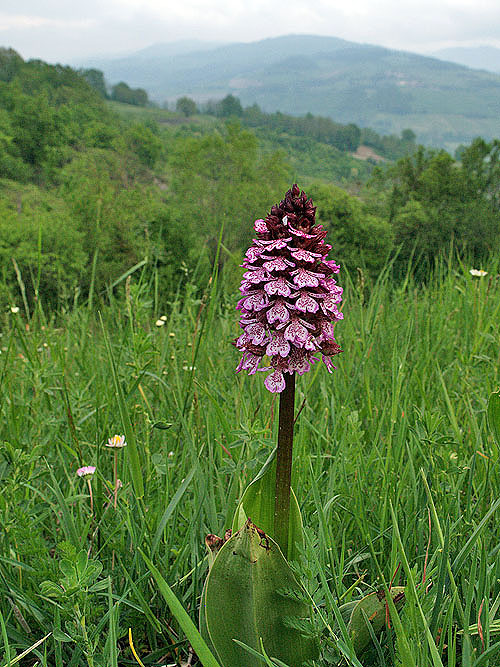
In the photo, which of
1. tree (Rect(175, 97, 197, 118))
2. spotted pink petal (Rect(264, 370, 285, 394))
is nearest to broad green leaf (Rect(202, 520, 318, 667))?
spotted pink petal (Rect(264, 370, 285, 394))

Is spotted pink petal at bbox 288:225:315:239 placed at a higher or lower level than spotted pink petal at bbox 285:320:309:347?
higher

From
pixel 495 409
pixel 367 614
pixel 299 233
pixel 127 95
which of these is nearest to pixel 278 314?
pixel 299 233

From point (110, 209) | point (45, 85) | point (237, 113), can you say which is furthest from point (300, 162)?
point (237, 113)

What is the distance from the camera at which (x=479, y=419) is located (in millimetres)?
2781

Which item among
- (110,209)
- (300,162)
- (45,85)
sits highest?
(45,85)

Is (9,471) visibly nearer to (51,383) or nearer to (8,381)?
(8,381)

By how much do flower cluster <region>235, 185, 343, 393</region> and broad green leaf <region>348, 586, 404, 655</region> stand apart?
0.60m

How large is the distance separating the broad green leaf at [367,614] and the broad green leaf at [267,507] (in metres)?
0.20

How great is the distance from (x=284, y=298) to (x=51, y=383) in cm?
252

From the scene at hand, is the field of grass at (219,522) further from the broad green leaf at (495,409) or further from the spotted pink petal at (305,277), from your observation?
the spotted pink petal at (305,277)

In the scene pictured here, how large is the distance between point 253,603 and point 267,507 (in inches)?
8.5

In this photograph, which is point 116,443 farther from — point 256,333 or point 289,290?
point 289,290

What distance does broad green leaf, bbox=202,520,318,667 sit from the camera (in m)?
1.19

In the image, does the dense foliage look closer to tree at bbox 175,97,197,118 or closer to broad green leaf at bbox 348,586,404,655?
broad green leaf at bbox 348,586,404,655
